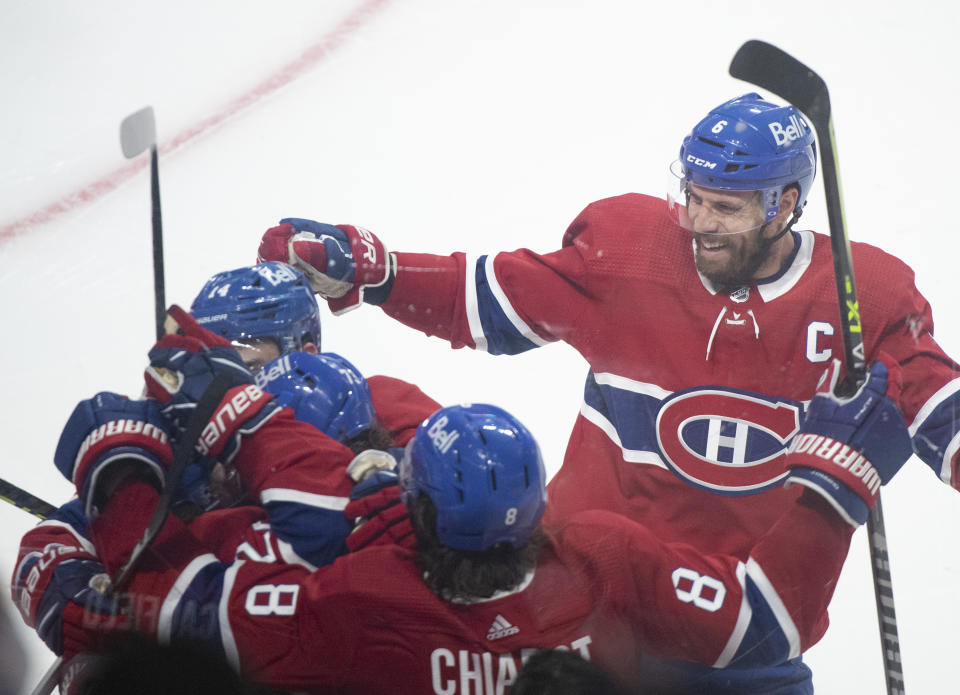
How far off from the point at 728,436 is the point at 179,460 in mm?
958

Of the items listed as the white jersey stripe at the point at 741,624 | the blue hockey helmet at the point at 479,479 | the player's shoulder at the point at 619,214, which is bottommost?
the white jersey stripe at the point at 741,624

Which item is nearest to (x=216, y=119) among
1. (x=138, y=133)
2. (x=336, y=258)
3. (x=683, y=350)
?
(x=138, y=133)

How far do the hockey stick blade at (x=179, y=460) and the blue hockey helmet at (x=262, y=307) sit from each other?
45 cm

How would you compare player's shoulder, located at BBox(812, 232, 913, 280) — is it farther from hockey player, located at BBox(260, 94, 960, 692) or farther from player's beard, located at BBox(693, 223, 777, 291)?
player's beard, located at BBox(693, 223, 777, 291)

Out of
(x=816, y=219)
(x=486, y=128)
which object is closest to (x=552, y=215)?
(x=486, y=128)

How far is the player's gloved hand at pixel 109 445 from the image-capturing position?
1585mm

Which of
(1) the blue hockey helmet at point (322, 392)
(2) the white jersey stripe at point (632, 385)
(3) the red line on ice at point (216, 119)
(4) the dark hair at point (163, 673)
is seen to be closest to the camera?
(4) the dark hair at point (163, 673)

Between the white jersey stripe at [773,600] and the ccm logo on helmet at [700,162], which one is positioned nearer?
the white jersey stripe at [773,600]

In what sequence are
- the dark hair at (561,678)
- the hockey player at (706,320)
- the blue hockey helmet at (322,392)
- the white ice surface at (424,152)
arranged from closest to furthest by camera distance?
the dark hair at (561,678) < the blue hockey helmet at (322,392) < the hockey player at (706,320) < the white ice surface at (424,152)

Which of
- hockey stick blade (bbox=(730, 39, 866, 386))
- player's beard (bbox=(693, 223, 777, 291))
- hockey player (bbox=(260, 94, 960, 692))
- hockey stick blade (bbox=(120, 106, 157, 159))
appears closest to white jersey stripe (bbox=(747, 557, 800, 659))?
hockey player (bbox=(260, 94, 960, 692))

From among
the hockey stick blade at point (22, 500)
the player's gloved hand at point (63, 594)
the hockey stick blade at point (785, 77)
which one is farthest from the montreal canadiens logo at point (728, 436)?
the hockey stick blade at point (22, 500)

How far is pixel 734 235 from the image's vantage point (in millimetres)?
2000

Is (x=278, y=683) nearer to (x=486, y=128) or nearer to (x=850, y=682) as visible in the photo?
(x=850, y=682)

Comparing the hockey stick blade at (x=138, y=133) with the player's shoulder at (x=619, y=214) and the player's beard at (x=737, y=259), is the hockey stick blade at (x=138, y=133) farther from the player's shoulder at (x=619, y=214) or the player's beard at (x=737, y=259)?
the player's beard at (x=737, y=259)
